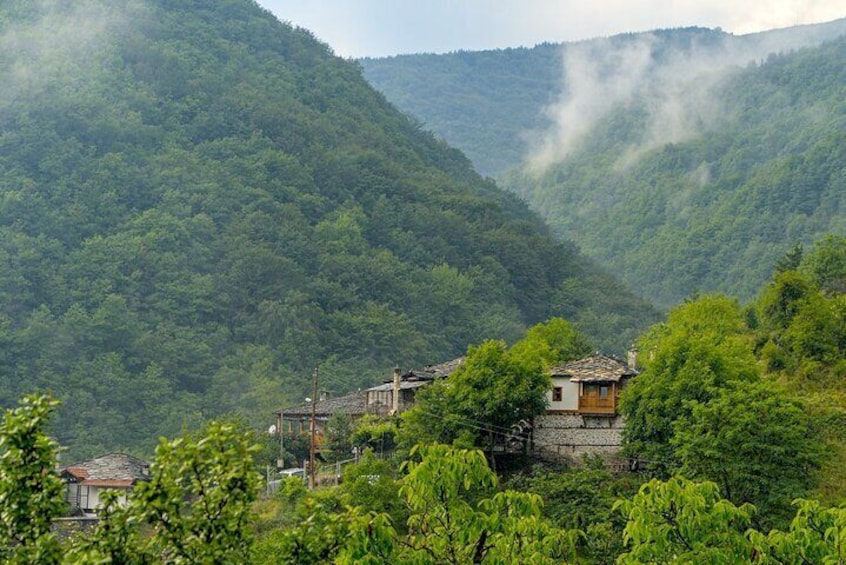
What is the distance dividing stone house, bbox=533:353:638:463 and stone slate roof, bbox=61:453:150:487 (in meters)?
15.6

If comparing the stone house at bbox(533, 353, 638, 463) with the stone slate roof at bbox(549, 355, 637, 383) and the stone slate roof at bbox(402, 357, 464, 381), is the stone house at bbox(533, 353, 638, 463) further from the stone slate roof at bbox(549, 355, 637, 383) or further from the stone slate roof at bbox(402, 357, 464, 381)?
the stone slate roof at bbox(402, 357, 464, 381)

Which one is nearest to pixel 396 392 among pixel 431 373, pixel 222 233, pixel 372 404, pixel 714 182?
pixel 431 373

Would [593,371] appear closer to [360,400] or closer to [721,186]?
[360,400]

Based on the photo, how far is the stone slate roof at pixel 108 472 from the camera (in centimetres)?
4828

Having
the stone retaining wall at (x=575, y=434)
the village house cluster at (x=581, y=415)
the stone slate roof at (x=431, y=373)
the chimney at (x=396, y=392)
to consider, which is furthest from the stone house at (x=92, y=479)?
the village house cluster at (x=581, y=415)

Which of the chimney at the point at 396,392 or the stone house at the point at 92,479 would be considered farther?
the chimney at the point at 396,392

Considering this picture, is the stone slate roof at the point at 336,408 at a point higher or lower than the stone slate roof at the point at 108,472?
higher

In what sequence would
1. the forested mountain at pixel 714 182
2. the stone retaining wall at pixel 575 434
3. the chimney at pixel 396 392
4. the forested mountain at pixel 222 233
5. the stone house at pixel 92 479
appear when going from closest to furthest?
the stone retaining wall at pixel 575 434, the stone house at pixel 92 479, the chimney at pixel 396 392, the forested mountain at pixel 222 233, the forested mountain at pixel 714 182

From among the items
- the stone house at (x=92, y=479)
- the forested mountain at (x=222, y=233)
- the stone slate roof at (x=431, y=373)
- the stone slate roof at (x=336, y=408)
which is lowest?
the stone house at (x=92, y=479)

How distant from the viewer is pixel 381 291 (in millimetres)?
113750

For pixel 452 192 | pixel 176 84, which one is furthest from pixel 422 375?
pixel 176 84

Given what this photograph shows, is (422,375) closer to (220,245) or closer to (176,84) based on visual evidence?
(220,245)

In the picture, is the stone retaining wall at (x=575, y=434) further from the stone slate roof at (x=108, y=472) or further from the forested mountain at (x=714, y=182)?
the forested mountain at (x=714, y=182)

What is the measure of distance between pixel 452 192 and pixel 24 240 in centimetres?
4666
